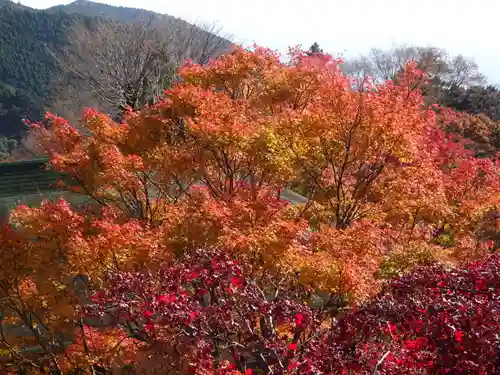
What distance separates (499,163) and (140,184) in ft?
58.3

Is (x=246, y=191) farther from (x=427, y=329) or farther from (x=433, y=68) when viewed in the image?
(x=433, y=68)

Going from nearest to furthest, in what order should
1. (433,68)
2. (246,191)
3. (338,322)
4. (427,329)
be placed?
(427,329) → (338,322) → (246,191) → (433,68)

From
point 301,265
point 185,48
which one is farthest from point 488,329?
point 185,48

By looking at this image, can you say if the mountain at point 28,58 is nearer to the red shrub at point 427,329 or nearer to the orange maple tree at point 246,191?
the orange maple tree at point 246,191

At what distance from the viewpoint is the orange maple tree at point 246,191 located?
9.17 meters

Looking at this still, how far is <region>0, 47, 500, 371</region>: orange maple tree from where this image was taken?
9.17m

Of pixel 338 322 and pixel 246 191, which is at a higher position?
pixel 246 191

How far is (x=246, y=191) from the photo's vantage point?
11.0 m

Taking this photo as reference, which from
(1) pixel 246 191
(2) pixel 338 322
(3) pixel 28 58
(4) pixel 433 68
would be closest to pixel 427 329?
(2) pixel 338 322

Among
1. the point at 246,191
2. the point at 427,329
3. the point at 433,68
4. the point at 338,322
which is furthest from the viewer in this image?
the point at 433,68

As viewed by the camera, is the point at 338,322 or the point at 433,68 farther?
the point at 433,68

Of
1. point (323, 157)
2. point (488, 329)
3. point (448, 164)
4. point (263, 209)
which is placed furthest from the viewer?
point (448, 164)

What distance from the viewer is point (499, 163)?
21.8 meters

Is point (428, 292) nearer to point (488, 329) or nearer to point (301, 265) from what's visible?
point (488, 329)
